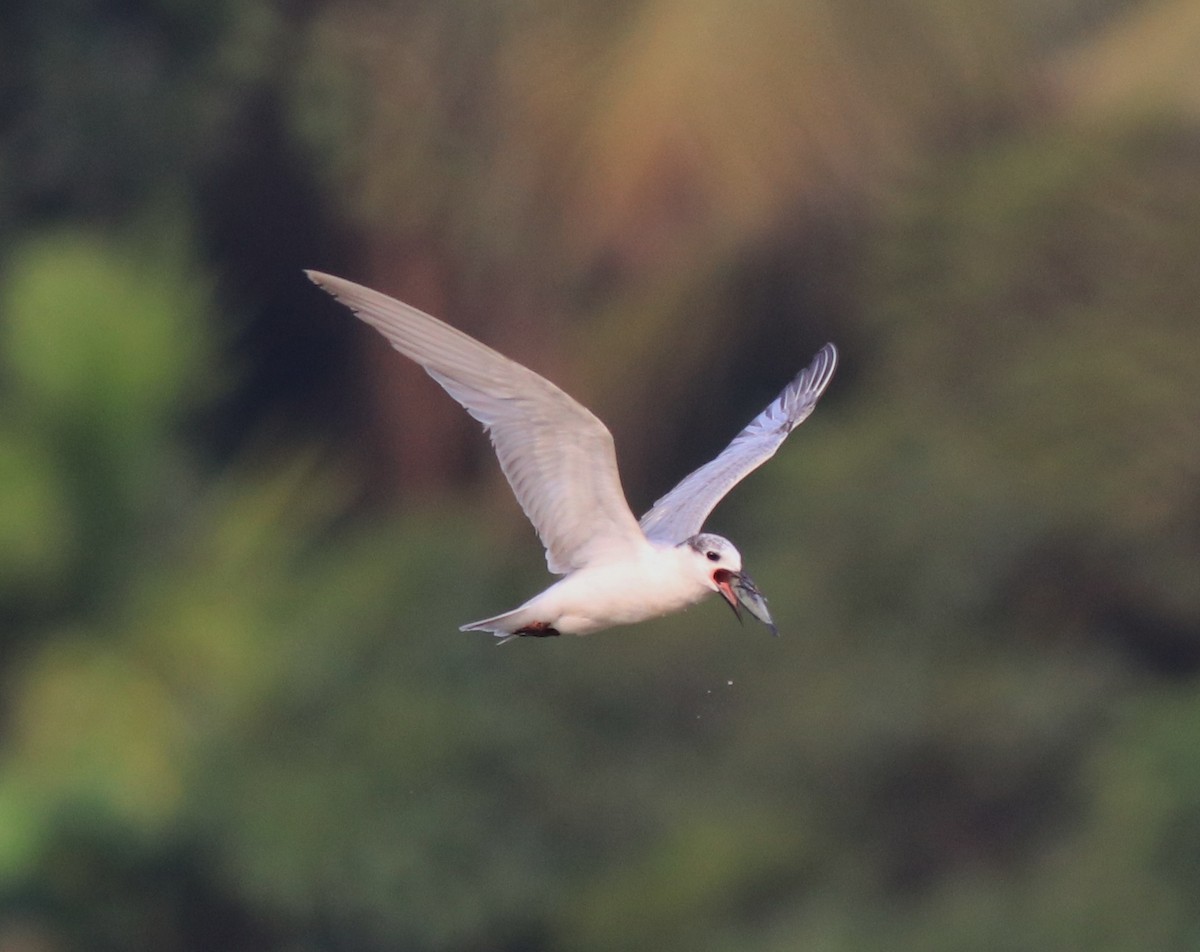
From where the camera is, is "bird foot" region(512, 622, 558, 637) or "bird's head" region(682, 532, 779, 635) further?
"bird foot" region(512, 622, 558, 637)

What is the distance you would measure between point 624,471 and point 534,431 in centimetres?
956

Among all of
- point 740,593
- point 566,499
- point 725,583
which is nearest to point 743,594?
point 740,593

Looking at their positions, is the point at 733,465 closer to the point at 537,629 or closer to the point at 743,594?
the point at 743,594

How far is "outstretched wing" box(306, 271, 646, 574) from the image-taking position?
7.02 metres

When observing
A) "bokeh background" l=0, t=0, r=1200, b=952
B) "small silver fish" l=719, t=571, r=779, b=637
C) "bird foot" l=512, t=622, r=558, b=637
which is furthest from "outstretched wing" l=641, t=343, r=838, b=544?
"bokeh background" l=0, t=0, r=1200, b=952

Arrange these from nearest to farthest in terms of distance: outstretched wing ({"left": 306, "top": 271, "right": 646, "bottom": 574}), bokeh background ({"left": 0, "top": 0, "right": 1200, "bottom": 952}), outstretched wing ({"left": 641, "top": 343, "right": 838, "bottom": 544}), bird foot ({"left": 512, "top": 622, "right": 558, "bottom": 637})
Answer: outstretched wing ({"left": 306, "top": 271, "right": 646, "bottom": 574}), bird foot ({"left": 512, "top": 622, "right": 558, "bottom": 637}), outstretched wing ({"left": 641, "top": 343, "right": 838, "bottom": 544}), bokeh background ({"left": 0, "top": 0, "right": 1200, "bottom": 952})

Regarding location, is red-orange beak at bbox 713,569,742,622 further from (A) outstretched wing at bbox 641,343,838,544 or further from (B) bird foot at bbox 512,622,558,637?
(B) bird foot at bbox 512,622,558,637

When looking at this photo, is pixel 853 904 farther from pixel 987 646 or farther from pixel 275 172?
pixel 275 172

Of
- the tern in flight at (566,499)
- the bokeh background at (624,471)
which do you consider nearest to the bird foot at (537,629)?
the tern in flight at (566,499)

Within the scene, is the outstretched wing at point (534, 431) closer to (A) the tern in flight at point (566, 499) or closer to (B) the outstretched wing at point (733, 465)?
(A) the tern in flight at point (566, 499)

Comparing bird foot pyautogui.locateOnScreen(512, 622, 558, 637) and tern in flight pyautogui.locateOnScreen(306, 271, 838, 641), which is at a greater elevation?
tern in flight pyautogui.locateOnScreen(306, 271, 838, 641)

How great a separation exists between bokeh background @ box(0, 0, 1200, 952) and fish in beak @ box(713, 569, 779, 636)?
5.87m

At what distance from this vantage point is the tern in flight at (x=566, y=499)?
7047 millimetres

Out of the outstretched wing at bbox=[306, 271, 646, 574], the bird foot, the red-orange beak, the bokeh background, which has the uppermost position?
the outstretched wing at bbox=[306, 271, 646, 574]
